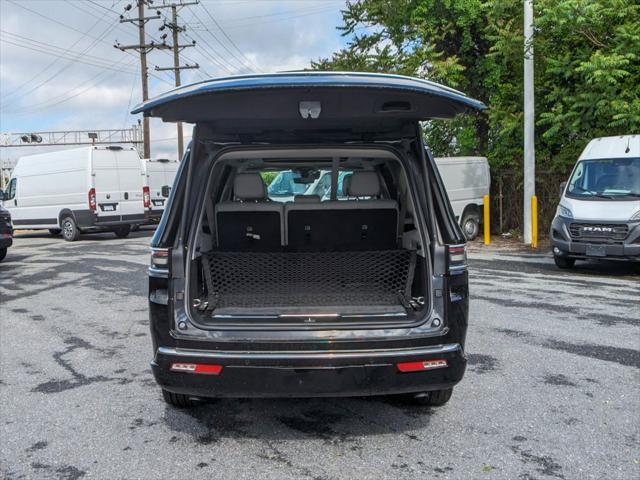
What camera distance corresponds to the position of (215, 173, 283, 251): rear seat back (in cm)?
477

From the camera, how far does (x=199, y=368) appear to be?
132 inches

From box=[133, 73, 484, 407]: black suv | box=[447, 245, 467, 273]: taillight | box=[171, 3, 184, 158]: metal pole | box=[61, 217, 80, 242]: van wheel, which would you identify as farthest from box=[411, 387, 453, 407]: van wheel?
box=[171, 3, 184, 158]: metal pole

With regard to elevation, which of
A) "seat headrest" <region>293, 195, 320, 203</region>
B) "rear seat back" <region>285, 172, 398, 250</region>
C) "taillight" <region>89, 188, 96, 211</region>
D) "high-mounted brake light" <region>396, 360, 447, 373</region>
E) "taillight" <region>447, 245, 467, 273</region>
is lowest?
"high-mounted brake light" <region>396, 360, 447, 373</region>

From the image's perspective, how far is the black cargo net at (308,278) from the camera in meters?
4.13

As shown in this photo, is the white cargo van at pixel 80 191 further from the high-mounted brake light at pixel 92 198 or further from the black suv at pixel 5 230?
the black suv at pixel 5 230

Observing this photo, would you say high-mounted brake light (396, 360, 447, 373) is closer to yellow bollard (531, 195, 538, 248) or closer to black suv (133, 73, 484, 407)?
black suv (133, 73, 484, 407)

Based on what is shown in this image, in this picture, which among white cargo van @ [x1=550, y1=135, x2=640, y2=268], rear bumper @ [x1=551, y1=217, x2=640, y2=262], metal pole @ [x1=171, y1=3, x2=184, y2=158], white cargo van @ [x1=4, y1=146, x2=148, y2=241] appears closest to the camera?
rear bumper @ [x1=551, y1=217, x2=640, y2=262]

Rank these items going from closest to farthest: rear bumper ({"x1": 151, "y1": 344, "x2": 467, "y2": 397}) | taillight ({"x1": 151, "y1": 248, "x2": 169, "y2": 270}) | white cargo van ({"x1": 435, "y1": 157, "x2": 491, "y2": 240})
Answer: rear bumper ({"x1": 151, "y1": 344, "x2": 467, "y2": 397})
taillight ({"x1": 151, "y1": 248, "x2": 169, "y2": 270})
white cargo van ({"x1": 435, "y1": 157, "x2": 491, "y2": 240})

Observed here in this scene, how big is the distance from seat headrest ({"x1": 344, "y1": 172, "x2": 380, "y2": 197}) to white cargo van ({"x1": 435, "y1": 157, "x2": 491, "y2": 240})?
11.0m

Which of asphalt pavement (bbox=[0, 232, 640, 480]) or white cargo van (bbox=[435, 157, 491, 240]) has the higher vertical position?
white cargo van (bbox=[435, 157, 491, 240])

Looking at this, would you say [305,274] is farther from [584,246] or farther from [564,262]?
[564,262]

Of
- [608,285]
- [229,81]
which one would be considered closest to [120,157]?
[608,285]

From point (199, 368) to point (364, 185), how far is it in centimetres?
210

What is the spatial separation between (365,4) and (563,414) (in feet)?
55.8
